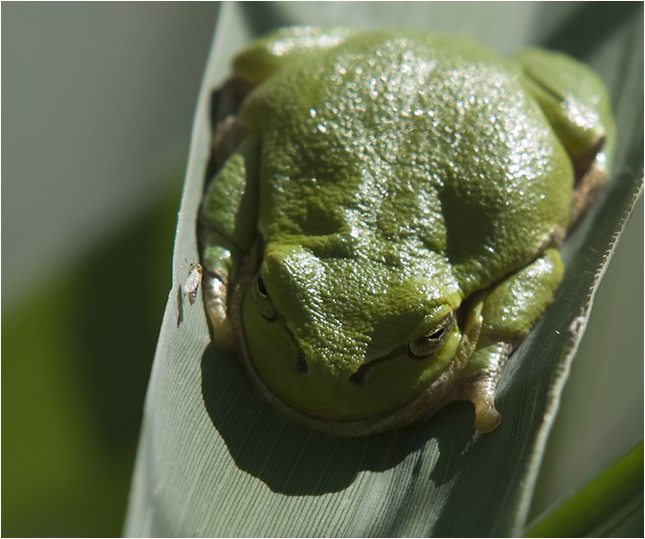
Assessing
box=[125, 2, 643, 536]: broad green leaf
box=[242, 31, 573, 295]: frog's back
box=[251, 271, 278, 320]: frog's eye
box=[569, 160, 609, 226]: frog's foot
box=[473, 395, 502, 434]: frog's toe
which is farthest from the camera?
box=[569, 160, 609, 226]: frog's foot

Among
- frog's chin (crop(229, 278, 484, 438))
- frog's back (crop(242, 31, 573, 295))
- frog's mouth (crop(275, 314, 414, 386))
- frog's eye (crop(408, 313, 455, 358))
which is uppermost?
frog's back (crop(242, 31, 573, 295))

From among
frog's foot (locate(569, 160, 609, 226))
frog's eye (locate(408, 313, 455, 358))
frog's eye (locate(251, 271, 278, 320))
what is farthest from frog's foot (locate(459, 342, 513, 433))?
frog's foot (locate(569, 160, 609, 226))

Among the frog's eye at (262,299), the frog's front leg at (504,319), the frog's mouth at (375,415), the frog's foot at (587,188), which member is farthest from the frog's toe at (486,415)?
the frog's foot at (587,188)

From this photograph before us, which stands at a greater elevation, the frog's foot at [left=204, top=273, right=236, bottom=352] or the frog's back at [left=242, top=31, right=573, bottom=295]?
the frog's back at [left=242, top=31, right=573, bottom=295]

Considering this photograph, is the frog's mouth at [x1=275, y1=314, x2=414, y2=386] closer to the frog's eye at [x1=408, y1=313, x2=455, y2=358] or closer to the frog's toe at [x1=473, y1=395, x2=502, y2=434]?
the frog's eye at [x1=408, y1=313, x2=455, y2=358]

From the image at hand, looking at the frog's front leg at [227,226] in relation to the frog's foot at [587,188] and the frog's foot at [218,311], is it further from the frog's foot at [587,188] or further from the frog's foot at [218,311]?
the frog's foot at [587,188]

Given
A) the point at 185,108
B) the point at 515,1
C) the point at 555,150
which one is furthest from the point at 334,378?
the point at 185,108

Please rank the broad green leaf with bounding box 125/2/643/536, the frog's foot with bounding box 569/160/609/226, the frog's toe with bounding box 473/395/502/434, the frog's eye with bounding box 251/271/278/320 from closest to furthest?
the broad green leaf with bounding box 125/2/643/536, the frog's toe with bounding box 473/395/502/434, the frog's eye with bounding box 251/271/278/320, the frog's foot with bounding box 569/160/609/226

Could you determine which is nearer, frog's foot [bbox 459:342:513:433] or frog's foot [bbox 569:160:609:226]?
frog's foot [bbox 459:342:513:433]
